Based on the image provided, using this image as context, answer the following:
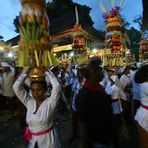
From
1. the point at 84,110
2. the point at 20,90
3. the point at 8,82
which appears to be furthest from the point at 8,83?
the point at 84,110

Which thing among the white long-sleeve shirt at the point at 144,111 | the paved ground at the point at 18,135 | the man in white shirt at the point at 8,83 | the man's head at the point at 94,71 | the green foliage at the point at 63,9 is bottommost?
the paved ground at the point at 18,135

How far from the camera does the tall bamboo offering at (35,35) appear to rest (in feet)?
15.1

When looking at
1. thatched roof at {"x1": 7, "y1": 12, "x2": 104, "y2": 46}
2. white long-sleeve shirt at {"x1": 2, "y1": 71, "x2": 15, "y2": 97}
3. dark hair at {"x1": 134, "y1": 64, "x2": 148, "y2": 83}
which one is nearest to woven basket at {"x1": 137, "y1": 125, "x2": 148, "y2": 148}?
dark hair at {"x1": 134, "y1": 64, "x2": 148, "y2": 83}

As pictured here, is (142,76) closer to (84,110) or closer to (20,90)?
(84,110)

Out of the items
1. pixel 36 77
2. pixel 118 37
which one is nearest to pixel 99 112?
pixel 36 77

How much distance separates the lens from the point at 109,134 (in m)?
3.82

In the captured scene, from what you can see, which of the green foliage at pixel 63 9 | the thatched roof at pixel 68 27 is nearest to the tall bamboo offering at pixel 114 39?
the thatched roof at pixel 68 27

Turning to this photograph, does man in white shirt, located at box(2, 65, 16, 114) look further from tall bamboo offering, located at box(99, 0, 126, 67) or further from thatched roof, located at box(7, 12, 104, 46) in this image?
thatched roof, located at box(7, 12, 104, 46)

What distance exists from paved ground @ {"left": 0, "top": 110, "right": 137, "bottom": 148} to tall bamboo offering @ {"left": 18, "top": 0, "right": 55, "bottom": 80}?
329cm

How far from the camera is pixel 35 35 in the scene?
4.63m

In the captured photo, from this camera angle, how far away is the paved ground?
24.4ft

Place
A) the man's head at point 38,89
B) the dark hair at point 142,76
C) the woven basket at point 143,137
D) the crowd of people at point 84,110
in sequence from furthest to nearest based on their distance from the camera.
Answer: the dark hair at point 142,76 < the woven basket at point 143,137 < the man's head at point 38,89 < the crowd of people at point 84,110

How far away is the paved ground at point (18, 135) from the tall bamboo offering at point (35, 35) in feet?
10.8

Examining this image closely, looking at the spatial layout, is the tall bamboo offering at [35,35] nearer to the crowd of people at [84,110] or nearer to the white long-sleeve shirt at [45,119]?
the crowd of people at [84,110]
